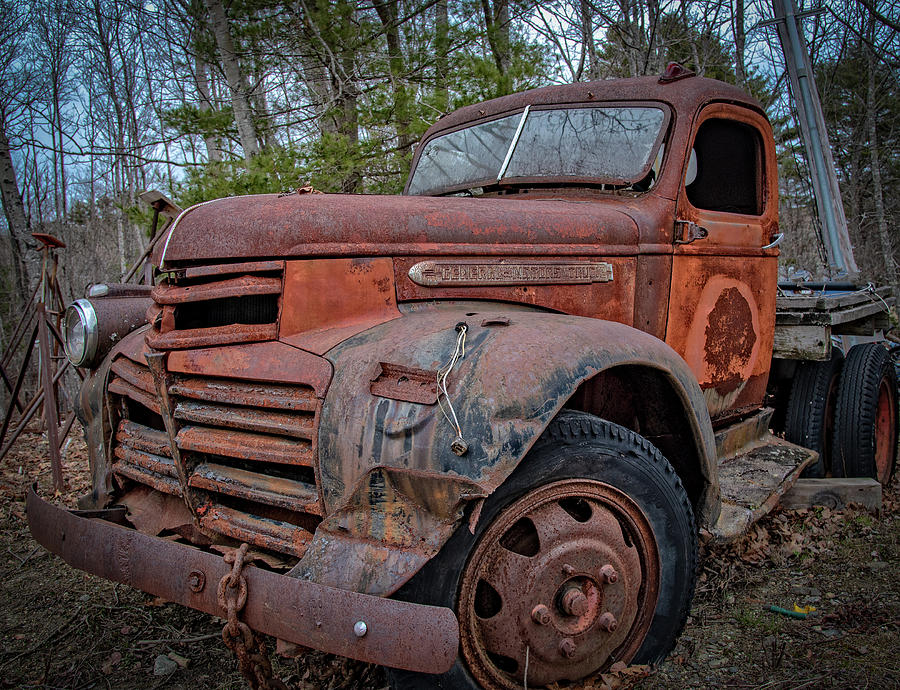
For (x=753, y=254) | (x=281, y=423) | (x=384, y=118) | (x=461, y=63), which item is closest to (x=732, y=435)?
(x=753, y=254)

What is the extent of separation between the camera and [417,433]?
5.46ft

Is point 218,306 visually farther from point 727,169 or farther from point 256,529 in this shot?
point 727,169

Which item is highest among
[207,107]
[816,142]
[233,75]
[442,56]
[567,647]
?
[207,107]

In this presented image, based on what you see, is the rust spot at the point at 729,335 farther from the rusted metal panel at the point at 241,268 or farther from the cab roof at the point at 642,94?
the rusted metal panel at the point at 241,268

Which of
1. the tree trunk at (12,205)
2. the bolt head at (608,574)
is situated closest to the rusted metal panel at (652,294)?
the bolt head at (608,574)

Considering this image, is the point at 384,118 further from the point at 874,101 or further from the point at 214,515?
the point at 874,101

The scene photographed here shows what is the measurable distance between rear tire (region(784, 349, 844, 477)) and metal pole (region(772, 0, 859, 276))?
2.38 meters

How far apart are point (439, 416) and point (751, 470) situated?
2179mm

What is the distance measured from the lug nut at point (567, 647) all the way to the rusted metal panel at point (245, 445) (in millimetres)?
897

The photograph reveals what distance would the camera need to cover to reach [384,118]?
646 cm

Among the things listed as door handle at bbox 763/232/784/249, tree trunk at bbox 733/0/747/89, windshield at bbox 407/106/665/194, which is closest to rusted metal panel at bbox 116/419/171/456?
windshield at bbox 407/106/665/194

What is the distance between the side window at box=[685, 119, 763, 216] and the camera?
124 inches

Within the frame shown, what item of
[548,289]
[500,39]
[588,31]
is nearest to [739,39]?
[588,31]

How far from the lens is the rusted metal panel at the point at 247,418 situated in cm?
185
